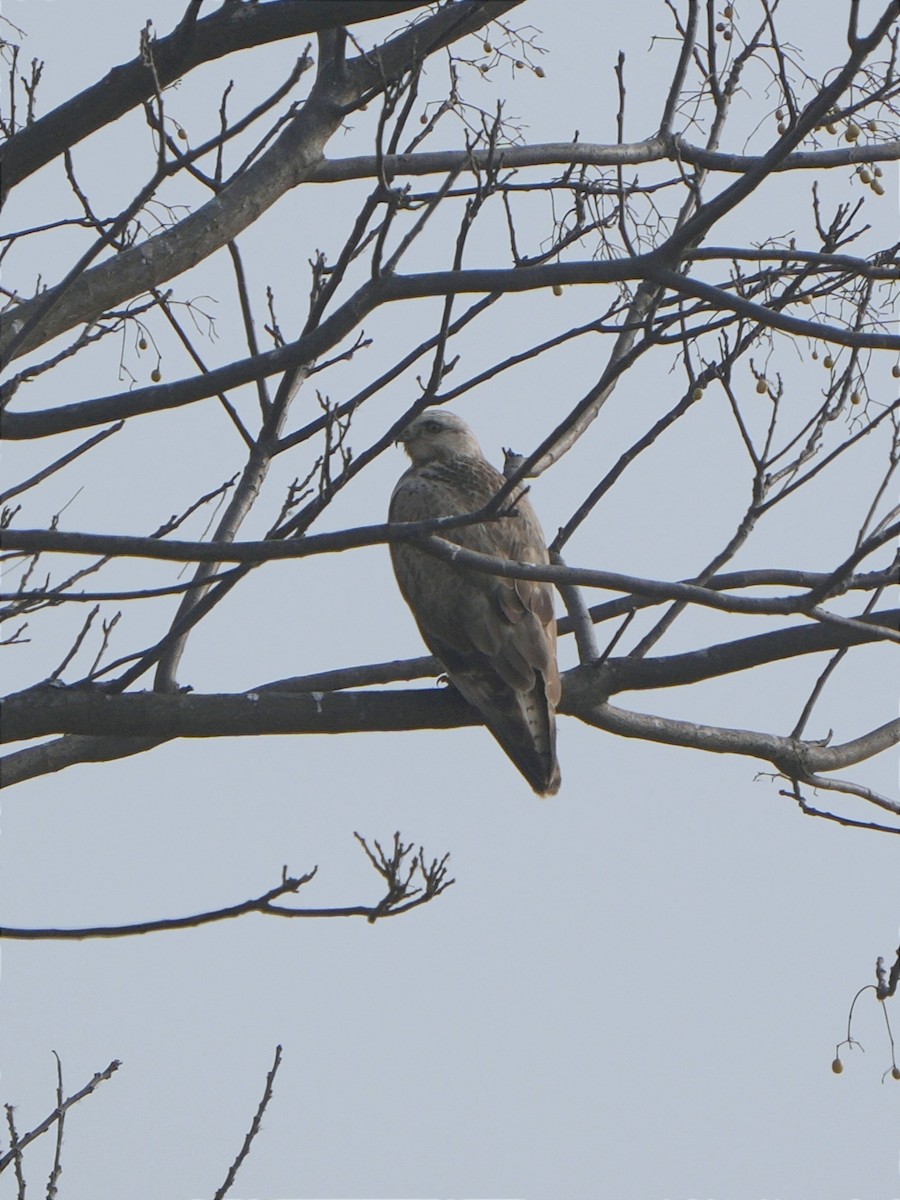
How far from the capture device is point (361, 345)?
424 centimetres

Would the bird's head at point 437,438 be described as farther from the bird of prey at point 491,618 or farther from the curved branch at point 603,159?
the curved branch at point 603,159

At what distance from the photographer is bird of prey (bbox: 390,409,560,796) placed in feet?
16.6

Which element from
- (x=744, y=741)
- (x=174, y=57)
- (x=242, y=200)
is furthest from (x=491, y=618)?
(x=174, y=57)

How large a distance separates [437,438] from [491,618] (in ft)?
6.34

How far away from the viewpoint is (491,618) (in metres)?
5.39

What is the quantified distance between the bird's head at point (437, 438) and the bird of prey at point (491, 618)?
0.67 meters

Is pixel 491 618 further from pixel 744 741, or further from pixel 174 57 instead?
pixel 174 57

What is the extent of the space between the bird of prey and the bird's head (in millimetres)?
669

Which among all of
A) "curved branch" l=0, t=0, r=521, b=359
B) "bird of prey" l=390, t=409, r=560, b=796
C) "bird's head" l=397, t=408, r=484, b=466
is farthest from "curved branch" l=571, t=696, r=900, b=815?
"bird's head" l=397, t=408, r=484, b=466

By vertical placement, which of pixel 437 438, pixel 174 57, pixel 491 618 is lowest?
pixel 491 618

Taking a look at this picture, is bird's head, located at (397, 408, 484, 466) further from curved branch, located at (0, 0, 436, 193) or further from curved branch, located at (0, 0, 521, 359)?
curved branch, located at (0, 0, 436, 193)

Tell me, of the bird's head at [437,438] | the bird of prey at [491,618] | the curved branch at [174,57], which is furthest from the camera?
the bird's head at [437,438]

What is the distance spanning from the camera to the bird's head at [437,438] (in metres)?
7.04

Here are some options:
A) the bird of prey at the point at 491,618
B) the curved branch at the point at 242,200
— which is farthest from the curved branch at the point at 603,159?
the bird of prey at the point at 491,618
